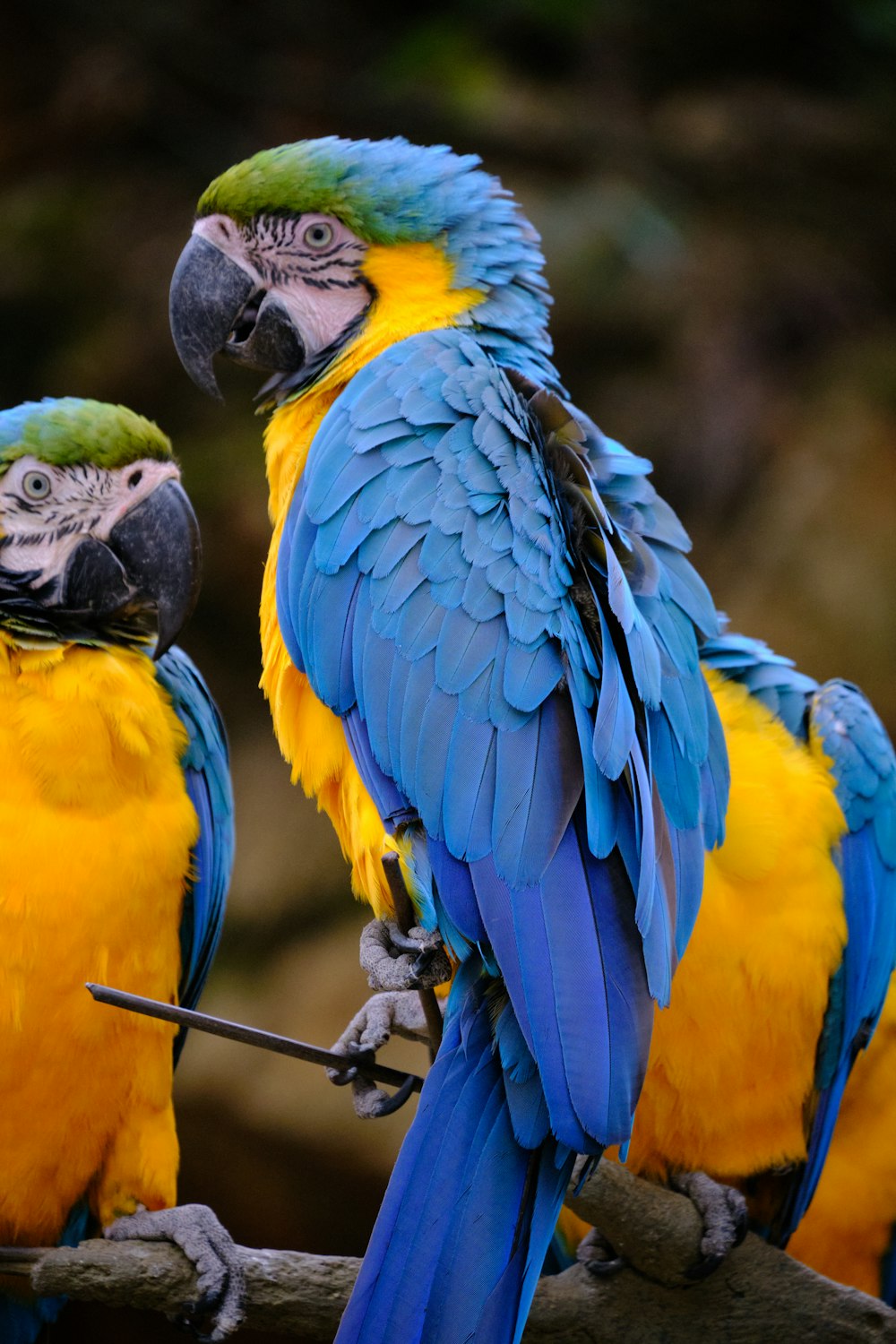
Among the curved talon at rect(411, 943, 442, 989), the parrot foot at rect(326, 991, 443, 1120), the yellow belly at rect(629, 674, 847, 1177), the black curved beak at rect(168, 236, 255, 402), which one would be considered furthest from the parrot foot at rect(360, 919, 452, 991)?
the black curved beak at rect(168, 236, 255, 402)

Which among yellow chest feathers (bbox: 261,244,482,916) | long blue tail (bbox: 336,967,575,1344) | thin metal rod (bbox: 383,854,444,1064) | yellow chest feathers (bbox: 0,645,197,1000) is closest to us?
long blue tail (bbox: 336,967,575,1344)

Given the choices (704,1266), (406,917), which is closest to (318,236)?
(406,917)

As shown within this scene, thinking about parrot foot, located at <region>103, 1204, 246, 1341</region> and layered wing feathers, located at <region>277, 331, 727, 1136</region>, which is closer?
layered wing feathers, located at <region>277, 331, 727, 1136</region>

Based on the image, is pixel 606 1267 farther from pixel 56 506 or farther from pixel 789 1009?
pixel 56 506

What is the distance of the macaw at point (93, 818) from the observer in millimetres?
1799

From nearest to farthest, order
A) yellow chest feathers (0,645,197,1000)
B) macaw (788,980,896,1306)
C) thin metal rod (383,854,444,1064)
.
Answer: thin metal rod (383,854,444,1064) → yellow chest feathers (0,645,197,1000) → macaw (788,980,896,1306)

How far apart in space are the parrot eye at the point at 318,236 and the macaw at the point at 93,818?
38 centimetres

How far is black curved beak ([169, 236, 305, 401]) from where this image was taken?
1.98 meters

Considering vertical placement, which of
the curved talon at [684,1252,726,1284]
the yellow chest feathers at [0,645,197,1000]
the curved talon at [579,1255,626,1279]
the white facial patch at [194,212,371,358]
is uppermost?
the white facial patch at [194,212,371,358]

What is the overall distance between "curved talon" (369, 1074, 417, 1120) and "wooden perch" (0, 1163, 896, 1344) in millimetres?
284

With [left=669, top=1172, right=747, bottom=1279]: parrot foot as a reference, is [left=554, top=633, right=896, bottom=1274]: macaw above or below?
above

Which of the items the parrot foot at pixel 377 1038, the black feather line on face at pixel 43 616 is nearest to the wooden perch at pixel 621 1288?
the parrot foot at pixel 377 1038

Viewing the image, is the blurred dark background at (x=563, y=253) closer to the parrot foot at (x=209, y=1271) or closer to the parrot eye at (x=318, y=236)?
the parrot foot at (x=209, y=1271)

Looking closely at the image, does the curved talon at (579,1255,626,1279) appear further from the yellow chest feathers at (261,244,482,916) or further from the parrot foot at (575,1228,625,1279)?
the yellow chest feathers at (261,244,482,916)
